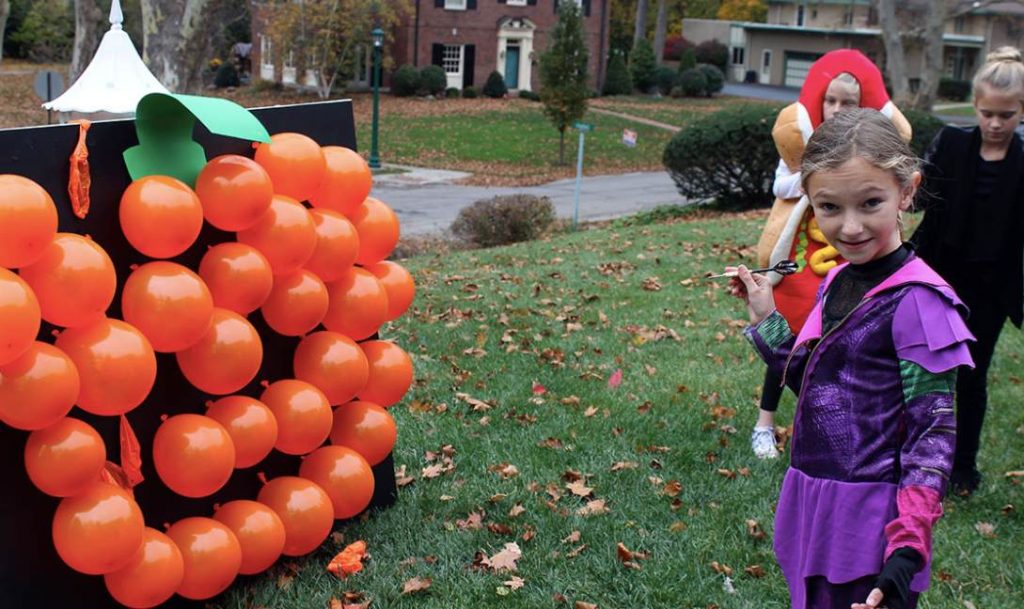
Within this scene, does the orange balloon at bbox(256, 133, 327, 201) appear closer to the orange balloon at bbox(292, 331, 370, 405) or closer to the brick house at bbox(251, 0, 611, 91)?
the orange balloon at bbox(292, 331, 370, 405)

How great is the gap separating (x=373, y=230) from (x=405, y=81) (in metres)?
38.8

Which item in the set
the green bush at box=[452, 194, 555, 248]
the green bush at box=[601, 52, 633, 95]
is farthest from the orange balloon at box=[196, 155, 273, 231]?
the green bush at box=[601, 52, 633, 95]

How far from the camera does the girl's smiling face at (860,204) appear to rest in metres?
2.40

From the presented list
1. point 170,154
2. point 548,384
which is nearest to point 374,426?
point 170,154

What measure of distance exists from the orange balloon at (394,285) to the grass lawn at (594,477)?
874mm

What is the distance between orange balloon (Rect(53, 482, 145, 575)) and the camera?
10.3 feet

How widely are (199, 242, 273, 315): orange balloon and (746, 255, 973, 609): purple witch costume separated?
6.04 ft

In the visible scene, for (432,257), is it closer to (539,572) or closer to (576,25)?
(539,572)

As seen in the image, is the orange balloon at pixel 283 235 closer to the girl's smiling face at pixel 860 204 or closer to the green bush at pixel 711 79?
the girl's smiling face at pixel 860 204

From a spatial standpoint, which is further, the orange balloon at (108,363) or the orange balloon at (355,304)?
the orange balloon at (355,304)

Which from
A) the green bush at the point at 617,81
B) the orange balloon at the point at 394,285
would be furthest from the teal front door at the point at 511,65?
the orange balloon at the point at 394,285

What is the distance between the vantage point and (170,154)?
349cm

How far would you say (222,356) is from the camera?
3461 mm

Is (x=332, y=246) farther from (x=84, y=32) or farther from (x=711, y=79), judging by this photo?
(x=711, y=79)
